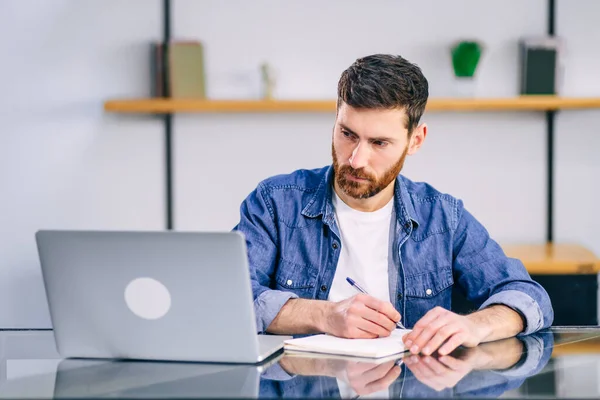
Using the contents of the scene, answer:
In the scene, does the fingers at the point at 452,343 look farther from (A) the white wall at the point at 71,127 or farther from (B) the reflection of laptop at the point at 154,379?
(A) the white wall at the point at 71,127

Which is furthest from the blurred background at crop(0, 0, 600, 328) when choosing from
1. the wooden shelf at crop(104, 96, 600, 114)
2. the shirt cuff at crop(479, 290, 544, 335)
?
the shirt cuff at crop(479, 290, 544, 335)

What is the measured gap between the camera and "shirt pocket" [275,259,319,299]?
2023mm

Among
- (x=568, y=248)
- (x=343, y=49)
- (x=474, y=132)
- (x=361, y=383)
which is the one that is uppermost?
(x=343, y=49)

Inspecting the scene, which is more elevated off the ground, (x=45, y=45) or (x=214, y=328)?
(x=45, y=45)

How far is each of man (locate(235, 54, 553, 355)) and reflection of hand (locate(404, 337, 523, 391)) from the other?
0.31 metres

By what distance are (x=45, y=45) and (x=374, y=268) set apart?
2049mm

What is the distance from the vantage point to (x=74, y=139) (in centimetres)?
349

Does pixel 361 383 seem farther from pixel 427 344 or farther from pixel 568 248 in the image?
Result: pixel 568 248

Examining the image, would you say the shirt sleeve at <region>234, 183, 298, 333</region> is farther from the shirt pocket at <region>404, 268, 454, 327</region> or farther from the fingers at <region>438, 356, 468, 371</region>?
the fingers at <region>438, 356, 468, 371</region>

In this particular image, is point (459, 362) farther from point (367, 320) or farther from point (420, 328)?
point (367, 320)

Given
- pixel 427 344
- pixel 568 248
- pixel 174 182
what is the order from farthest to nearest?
pixel 174 182 < pixel 568 248 < pixel 427 344

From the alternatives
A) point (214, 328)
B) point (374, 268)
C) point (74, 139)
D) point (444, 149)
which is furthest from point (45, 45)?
point (214, 328)

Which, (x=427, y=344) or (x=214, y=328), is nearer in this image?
(x=214, y=328)

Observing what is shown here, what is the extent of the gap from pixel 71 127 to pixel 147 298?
226cm
